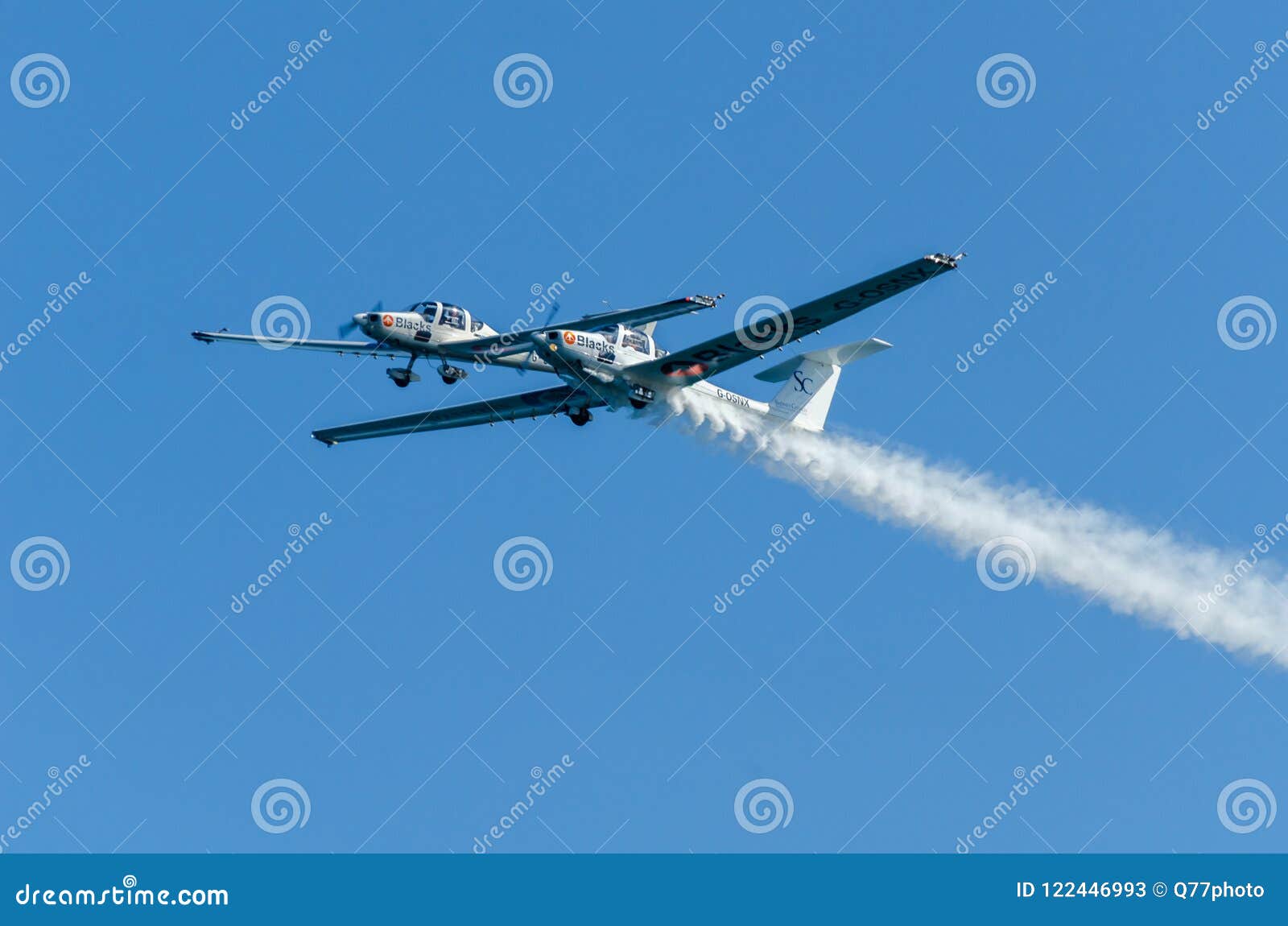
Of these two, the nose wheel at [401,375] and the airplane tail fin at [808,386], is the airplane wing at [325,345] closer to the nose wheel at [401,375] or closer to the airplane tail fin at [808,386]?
the nose wheel at [401,375]

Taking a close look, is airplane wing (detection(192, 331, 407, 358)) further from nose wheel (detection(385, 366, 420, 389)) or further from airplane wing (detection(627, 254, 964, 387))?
airplane wing (detection(627, 254, 964, 387))

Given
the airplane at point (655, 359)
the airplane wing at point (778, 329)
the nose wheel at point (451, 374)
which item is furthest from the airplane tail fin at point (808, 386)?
the nose wheel at point (451, 374)

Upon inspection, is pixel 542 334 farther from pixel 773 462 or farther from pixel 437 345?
pixel 773 462

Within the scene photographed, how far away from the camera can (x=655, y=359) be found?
61.8 meters

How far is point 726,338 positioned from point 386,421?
46.0ft

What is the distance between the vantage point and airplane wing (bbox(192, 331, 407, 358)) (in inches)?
2500

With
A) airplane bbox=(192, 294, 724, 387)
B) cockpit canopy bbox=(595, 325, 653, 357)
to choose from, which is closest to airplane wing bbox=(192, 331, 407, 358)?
airplane bbox=(192, 294, 724, 387)

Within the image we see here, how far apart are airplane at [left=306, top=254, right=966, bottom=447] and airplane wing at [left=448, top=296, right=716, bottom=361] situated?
78 millimetres

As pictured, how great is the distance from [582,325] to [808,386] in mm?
11545

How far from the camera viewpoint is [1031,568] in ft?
217

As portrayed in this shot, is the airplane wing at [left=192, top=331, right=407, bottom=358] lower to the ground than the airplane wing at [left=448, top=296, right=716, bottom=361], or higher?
lower

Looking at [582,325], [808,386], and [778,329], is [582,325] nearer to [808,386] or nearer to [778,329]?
[778,329]

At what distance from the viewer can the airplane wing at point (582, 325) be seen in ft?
189
